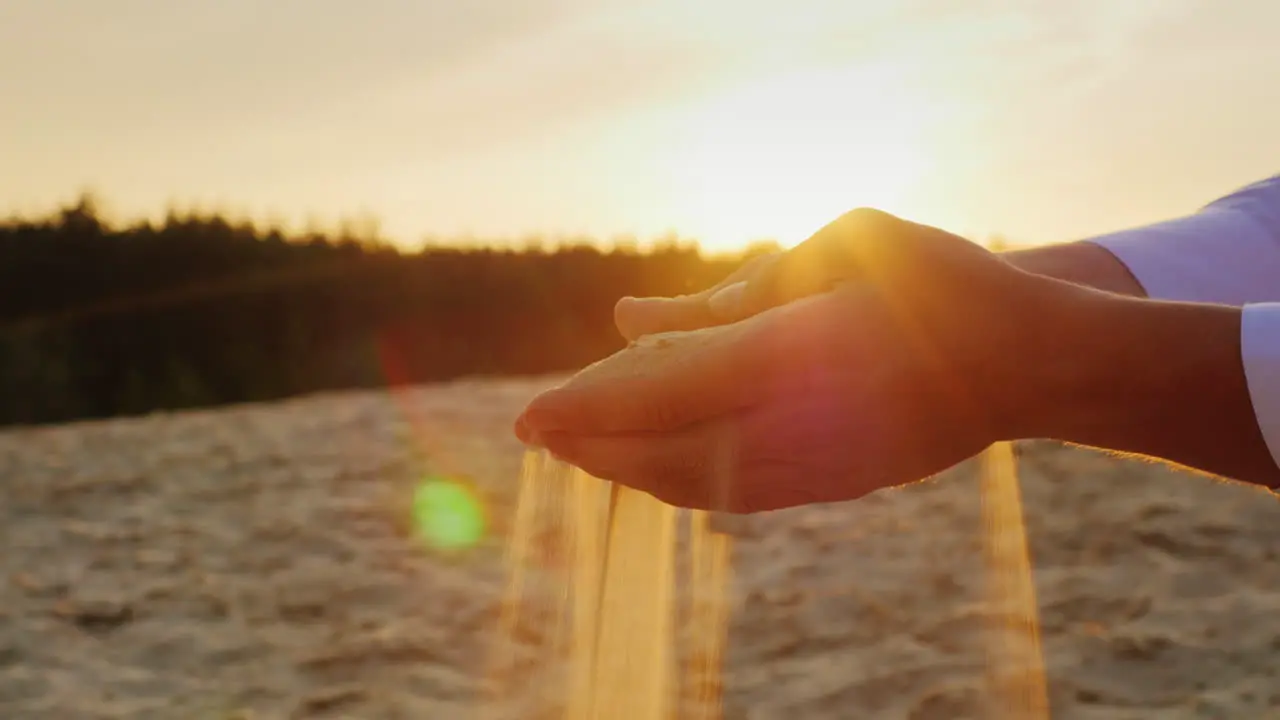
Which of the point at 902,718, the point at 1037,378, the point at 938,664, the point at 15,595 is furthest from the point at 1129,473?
the point at 15,595

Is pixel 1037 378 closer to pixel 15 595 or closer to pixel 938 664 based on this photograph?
pixel 938 664

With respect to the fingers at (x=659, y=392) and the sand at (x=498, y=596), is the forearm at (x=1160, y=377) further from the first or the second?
the sand at (x=498, y=596)

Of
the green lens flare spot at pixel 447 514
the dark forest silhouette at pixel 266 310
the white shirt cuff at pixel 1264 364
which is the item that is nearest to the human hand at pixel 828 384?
the white shirt cuff at pixel 1264 364

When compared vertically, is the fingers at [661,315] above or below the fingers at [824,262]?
below

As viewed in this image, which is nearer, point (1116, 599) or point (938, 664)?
point (938, 664)

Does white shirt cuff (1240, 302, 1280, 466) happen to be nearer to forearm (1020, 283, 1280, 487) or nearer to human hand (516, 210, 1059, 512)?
forearm (1020, 283, 1280, 487)

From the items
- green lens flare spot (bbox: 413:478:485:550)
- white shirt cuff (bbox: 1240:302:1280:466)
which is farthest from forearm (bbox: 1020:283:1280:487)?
green lens flare spot (bbox: 413:478:485:550)
